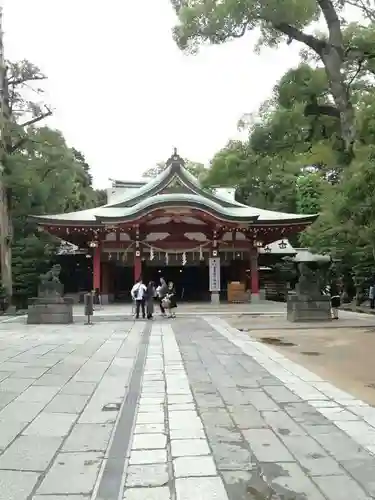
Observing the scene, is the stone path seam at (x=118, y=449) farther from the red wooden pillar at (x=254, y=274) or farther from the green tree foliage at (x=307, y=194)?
the green tree foliage at (x=307, y=194)

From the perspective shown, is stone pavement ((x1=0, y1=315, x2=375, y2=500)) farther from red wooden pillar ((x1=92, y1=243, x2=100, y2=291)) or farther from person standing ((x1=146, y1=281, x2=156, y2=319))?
red wooden pillar ((x1=92, y1=243, x2=100, y2=291))

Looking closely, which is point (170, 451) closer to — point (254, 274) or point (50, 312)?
point (50, 312)

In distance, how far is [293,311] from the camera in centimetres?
1622

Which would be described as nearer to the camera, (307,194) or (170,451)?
(170,451)

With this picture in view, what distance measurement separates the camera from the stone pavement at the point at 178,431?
334 cm

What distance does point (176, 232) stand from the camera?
27.5 meters

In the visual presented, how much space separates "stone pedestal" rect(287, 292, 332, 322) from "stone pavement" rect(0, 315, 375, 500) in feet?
24.5

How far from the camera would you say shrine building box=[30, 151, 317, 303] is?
25.2 m

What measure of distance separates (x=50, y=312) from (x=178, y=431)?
12.4 metres

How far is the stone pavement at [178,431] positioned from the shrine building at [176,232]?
16.7 m

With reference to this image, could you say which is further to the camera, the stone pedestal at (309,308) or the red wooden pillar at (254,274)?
the red wooden pillar at (254,274)

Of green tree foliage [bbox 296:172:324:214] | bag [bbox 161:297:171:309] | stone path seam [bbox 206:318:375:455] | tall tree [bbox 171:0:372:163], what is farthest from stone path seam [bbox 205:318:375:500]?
green tree foliage [bbox 296:172:324:214]

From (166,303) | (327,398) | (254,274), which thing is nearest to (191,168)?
(254,274)

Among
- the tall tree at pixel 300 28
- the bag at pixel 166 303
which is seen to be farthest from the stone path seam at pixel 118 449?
the bag at pixel 166 303
